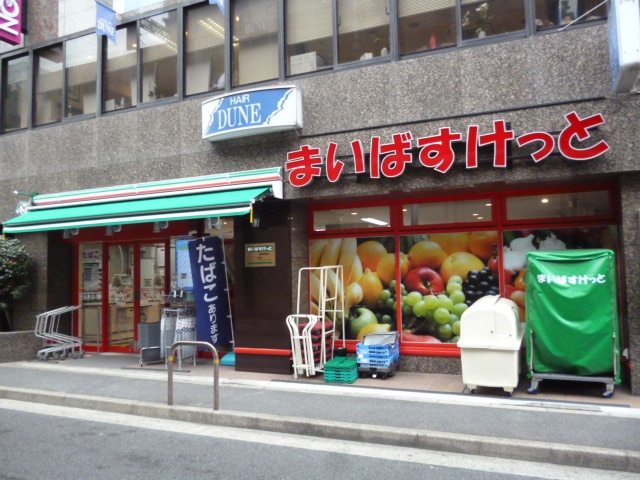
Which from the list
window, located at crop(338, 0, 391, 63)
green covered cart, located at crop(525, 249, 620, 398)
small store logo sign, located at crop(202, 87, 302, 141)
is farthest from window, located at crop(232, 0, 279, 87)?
green covered cart, located at crop(525, 249, 620, 398)

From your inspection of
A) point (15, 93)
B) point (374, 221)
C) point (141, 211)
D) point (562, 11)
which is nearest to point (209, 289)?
point (141, 211)

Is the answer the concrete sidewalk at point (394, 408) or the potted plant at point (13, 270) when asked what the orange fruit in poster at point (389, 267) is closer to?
the concrete sidewalk at point (394, 408)

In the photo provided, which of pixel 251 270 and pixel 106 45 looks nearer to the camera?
pixel 251 270

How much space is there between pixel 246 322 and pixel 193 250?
5.59 ft

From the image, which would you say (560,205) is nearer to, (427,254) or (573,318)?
(573,318)

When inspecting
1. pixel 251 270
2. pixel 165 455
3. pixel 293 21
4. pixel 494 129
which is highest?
pixel 293 21

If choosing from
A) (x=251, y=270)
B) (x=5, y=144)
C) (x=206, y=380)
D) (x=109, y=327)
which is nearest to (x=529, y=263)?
(x=251, y=270)

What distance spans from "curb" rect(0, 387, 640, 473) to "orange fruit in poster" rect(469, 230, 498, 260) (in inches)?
154

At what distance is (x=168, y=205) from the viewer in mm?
9969

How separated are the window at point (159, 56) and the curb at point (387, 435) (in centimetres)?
637

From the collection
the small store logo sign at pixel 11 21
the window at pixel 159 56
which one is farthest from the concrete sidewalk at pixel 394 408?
the small store logo sign at pixel 11 21

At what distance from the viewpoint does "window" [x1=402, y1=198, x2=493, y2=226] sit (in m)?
9.20

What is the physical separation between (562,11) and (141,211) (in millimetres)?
7650

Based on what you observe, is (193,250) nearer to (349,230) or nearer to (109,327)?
(349,230)
